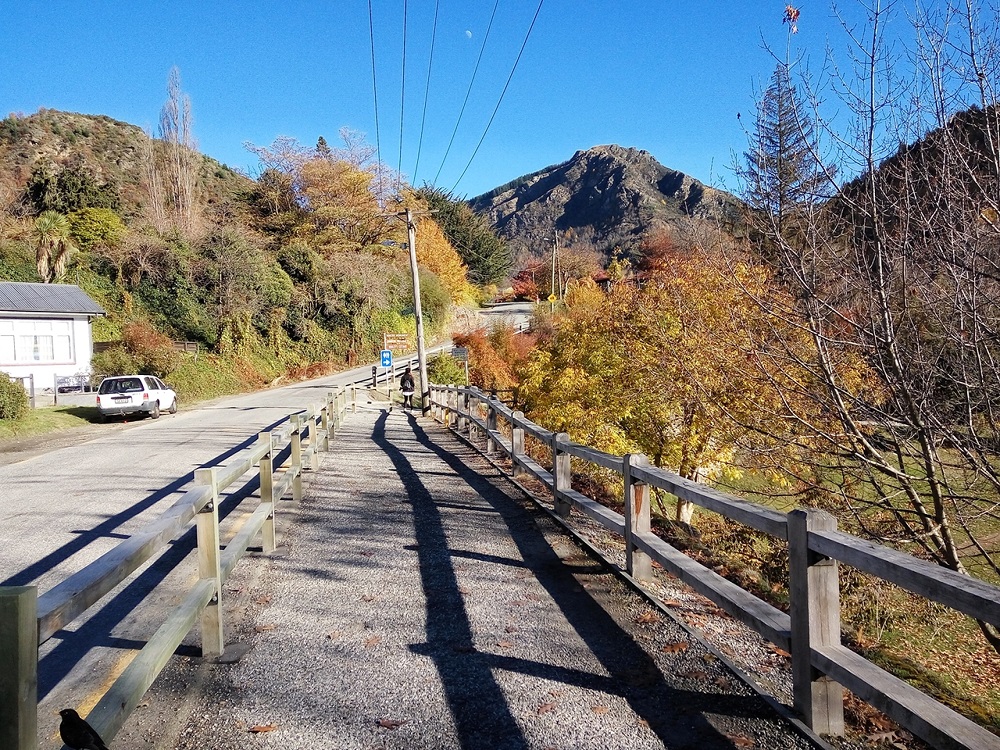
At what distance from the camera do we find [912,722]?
9.02 ft

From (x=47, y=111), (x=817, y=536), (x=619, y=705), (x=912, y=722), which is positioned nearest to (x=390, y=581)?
(x=619, y=705)

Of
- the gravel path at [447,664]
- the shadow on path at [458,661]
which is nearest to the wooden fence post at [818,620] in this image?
the gravel path at [447,664]

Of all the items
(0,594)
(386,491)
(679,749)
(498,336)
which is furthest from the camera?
(498,336)

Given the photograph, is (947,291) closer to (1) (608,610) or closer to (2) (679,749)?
(1) (608,610)

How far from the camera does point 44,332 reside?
33.3 meters

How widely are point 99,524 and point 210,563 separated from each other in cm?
479

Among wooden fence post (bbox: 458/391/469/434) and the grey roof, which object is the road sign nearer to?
the grey roof

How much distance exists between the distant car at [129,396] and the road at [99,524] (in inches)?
166

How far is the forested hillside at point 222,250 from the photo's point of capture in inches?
1538

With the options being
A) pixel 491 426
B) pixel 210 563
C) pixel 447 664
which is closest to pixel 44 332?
pixel 491 426

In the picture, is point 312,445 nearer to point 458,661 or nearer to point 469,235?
point 458,661

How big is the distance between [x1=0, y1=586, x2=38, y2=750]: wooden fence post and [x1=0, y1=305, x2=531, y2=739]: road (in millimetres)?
1960

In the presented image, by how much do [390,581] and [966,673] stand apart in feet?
23.1

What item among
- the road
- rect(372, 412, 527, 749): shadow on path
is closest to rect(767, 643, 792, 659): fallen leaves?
rect(372, 412, 527, 749): shadow on path
